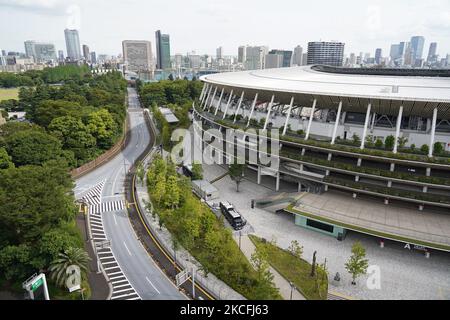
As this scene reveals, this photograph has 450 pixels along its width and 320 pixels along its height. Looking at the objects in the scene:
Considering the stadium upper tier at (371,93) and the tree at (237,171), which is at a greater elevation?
the stadium upper tier at (371,93)

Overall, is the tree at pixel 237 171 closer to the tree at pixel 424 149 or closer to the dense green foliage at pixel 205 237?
the dense green foliage at pixel 205 237

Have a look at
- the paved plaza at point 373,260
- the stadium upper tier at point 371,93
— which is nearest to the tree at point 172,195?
the paved plaza at point 373,260

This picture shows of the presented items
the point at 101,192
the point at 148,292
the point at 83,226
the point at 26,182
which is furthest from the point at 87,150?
the point at 148,292

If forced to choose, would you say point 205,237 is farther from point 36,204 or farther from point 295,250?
point 36,204

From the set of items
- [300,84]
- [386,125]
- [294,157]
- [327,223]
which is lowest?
[327,223]

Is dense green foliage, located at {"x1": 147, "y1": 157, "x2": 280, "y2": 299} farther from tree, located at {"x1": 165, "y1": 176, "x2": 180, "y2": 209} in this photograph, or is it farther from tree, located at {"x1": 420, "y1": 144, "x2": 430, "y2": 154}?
tree, located at {"x1": 420, "y1": 144, "x2": 430, "y2": 154}

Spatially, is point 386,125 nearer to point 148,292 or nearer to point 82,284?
point 148,292
